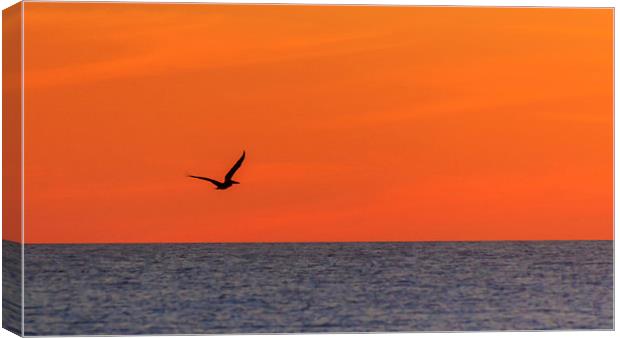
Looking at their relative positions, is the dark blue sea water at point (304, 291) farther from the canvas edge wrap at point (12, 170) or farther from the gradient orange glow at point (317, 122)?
the gradient orange glow at point (317, 122)

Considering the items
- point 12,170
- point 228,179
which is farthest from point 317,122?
point 12,170

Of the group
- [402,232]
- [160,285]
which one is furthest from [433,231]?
[160,285]

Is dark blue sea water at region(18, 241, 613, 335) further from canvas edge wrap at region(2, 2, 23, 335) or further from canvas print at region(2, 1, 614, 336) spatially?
canvas edge wrap at region(2, 2, 23, 335)

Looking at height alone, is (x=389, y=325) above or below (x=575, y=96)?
below

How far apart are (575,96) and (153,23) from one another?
190 inches

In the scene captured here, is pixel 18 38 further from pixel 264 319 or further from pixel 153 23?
pixel 264 319

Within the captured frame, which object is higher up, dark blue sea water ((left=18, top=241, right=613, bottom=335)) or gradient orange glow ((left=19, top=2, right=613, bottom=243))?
gradient orange glow ((left=19, top=2, right=613, bottom=243))

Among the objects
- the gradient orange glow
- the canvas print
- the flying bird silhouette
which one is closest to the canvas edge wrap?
the canvas print

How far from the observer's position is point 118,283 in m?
19.9

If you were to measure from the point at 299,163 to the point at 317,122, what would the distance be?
19.6 inches

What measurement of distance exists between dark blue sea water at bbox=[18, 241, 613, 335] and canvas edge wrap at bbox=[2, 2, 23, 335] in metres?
0.19

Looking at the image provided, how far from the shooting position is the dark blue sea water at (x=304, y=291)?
65.0 feet

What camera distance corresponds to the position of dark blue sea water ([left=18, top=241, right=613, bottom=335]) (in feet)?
65.0

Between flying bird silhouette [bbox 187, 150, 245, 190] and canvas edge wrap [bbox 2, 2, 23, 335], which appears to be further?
flying bird silhouette [bbox 187, 150, 245, 190]
